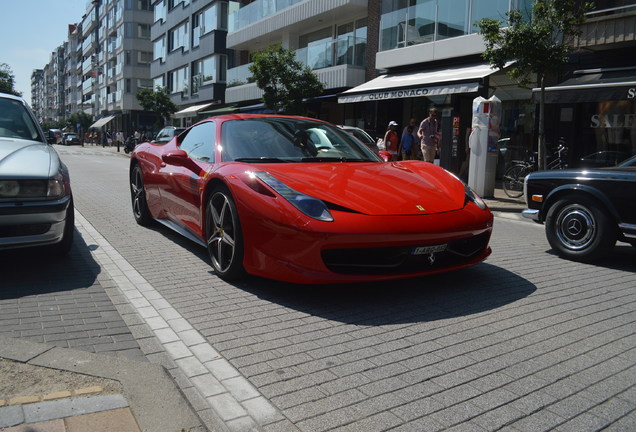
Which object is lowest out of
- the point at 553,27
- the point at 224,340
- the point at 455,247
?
the point at 224,340

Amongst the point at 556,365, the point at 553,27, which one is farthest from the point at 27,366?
the point at 553,27

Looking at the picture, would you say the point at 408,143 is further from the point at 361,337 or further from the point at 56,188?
the point at 361,337

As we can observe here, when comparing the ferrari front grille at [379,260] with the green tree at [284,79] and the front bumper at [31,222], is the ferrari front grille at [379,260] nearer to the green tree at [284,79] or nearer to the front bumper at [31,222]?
the front bumper at [31,222]

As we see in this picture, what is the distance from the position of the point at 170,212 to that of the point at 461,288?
3.15 meters

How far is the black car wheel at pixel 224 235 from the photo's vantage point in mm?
4254

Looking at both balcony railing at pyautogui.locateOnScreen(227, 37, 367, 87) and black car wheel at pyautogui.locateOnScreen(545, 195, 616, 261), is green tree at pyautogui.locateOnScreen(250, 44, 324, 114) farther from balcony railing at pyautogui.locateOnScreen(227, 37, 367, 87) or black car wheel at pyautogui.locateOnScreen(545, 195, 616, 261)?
black car wheel at pyautogui.locateOnScreen(545, 195, 616, 261)

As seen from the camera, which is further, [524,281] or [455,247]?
[524,281]

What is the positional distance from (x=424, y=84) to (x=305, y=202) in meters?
13.3

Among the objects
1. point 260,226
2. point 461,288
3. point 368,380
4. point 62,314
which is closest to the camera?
point 368,380

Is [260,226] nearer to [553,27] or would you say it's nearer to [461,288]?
[461,288]

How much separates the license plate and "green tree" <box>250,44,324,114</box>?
58.8 ft

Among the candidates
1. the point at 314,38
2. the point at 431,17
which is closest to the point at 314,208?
the point at 431,17

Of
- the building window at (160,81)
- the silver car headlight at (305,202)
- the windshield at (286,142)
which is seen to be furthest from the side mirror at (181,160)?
the building window at (160,81)

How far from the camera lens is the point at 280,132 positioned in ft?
17.0
